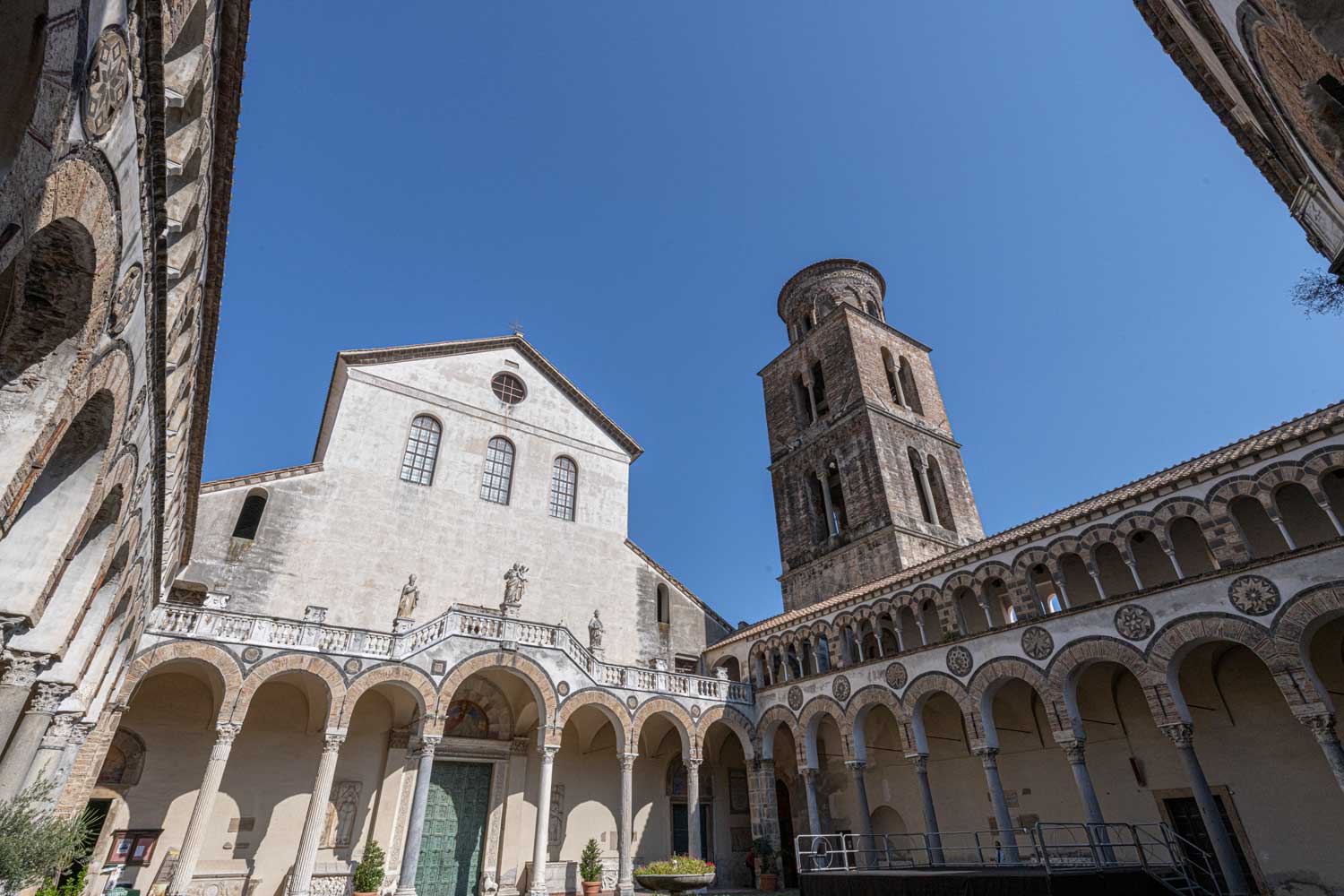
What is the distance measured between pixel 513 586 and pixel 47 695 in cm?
1087

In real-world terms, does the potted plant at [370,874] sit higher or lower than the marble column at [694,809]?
lower

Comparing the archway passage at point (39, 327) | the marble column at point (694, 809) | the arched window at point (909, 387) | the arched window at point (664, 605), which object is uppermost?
the arched window at point (909, 387)

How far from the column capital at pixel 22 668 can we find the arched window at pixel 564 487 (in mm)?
15293

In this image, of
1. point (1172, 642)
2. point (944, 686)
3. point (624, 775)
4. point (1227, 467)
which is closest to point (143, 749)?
point (624, 775)

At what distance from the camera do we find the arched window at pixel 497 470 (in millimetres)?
21453

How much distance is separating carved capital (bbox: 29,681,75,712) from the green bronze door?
9327 millimetres

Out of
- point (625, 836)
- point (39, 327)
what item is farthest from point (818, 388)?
point (39, 327)

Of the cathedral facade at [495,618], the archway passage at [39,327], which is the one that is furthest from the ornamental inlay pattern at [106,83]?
the archway passage at [39,327]

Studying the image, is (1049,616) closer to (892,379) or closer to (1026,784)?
(1026,784)

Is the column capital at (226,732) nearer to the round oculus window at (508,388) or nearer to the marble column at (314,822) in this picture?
the marble column at (314,822)

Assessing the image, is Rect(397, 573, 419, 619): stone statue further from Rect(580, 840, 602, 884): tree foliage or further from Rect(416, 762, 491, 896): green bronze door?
Rect(580, 840, 602, 884): tree foliage

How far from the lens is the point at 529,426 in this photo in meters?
23.5

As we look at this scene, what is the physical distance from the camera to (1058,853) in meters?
13.2

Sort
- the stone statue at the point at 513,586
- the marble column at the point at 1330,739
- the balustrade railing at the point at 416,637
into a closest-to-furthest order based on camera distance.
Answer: the marble column at the point at 1330,739, the balustrade railing at the point at 416,637, the stone statue at the point at 513,586
